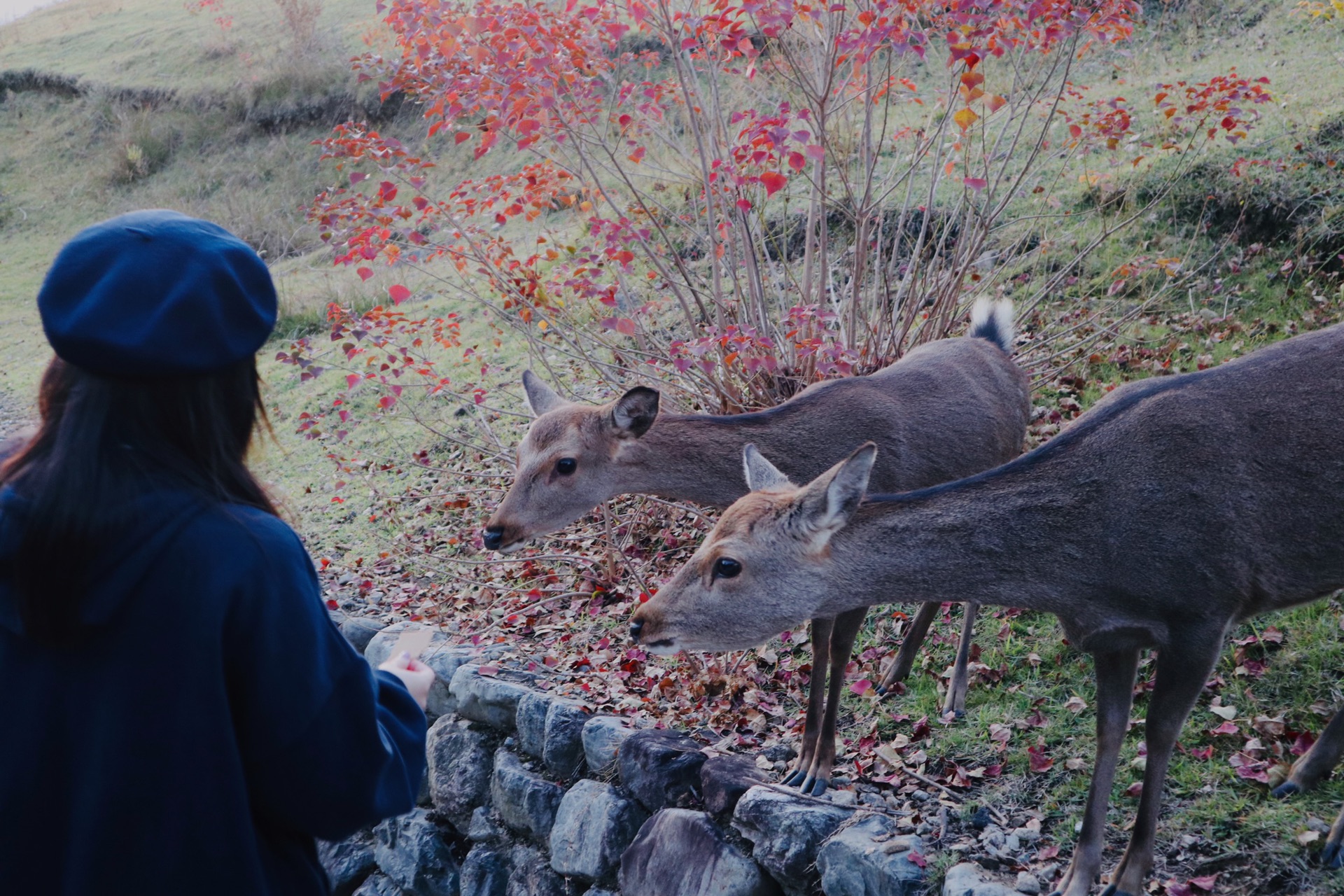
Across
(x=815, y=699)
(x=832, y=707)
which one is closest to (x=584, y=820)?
(x=815, y=699)

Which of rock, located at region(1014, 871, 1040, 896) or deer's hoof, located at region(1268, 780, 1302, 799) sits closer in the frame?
rock, located at region(1014, 871, 1040, 896)

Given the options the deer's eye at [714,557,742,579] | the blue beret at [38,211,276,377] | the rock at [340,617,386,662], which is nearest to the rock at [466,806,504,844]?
the rock at [340,617,386,662]

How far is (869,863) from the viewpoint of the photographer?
3973 mm

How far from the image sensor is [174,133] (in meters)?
27.5

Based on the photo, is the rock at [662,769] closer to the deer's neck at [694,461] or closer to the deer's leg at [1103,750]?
the deer's neck at [694,461]

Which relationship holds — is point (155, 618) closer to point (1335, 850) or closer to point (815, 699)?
point (815, 699)

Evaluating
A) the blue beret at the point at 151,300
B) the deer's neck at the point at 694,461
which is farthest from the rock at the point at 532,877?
the blue beret at the point at 151,300

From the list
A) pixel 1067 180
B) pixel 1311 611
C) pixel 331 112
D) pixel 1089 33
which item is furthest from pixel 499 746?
pixel 331 112

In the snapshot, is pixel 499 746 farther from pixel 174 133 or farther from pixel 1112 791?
pixel 174 133

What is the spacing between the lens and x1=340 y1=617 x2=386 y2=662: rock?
737cm

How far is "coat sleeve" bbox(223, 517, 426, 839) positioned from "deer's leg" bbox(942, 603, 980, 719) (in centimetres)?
351

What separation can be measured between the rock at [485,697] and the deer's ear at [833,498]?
282cm

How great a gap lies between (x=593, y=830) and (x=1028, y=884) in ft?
7.72

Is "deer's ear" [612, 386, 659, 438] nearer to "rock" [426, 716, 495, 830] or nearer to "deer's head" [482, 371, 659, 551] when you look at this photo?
"deer's head" [482, 371, 659, 551]
